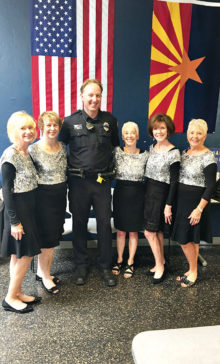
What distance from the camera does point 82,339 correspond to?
2.06 m

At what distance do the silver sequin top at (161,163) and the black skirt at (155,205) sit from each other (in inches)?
2.1

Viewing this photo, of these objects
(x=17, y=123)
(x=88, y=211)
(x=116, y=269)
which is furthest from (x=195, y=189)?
(x=17, y=123)

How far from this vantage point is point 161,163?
2.55 meters

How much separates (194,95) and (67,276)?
2462 millimetres

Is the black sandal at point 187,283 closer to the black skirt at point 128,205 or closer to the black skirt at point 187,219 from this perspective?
the black skirt at point 187,219

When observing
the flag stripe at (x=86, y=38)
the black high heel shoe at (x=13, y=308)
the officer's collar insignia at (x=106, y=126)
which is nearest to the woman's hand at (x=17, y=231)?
the black high heel shoe at (x=13, y=308)

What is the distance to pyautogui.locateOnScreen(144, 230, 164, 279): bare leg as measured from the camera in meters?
2.77

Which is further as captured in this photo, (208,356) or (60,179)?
(60,179)

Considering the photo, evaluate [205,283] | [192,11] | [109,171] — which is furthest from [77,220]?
[192,11]

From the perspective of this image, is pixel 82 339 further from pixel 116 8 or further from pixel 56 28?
pixel 116 8

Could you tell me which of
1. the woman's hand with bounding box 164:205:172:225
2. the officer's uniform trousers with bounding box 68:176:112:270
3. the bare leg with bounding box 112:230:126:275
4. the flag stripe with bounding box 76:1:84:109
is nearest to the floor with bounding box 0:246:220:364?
the bare leg with bounding box 112:230:126:275

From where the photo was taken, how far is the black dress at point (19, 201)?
6.72ft

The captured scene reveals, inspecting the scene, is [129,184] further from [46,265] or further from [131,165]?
[46,265]

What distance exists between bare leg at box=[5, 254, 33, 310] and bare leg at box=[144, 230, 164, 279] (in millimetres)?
1126
